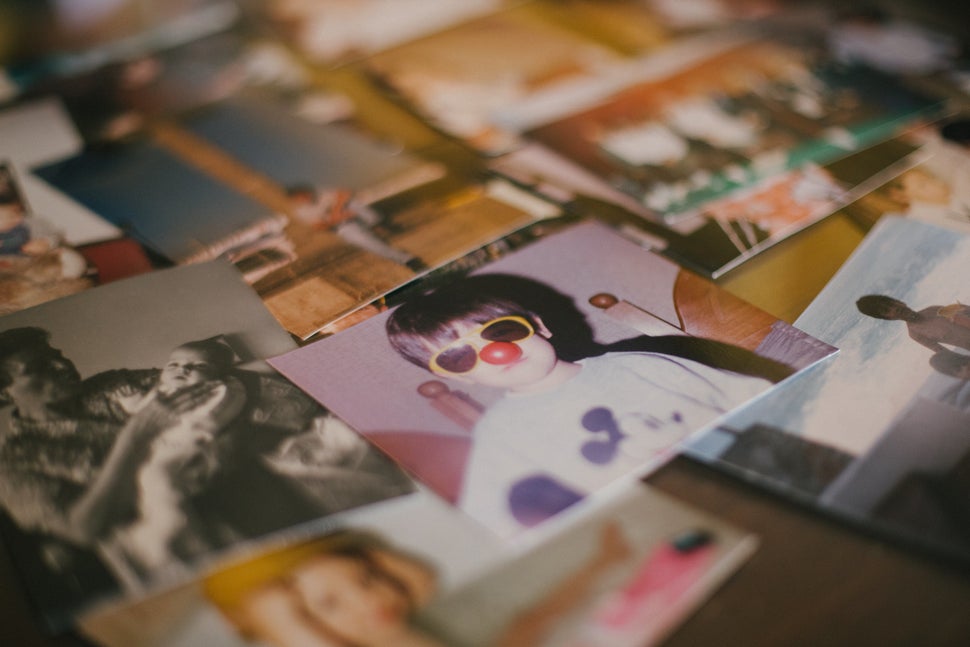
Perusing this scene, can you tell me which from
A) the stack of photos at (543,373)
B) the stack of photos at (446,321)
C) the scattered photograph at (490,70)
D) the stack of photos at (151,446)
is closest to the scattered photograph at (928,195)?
the stack of photos at (446,321)

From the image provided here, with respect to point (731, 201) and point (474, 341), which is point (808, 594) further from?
point (731, 201)

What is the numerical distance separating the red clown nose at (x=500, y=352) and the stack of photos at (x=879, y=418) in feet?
0.52

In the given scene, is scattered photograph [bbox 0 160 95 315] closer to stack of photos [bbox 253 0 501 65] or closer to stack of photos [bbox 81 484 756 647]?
stack of photos [bbox 81 484 756 647]

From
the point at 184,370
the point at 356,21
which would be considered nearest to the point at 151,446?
the point at 184,370

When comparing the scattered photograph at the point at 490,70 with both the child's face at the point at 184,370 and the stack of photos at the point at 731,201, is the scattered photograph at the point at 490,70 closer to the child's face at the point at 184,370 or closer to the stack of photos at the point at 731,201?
the stack of photos at the point at 731,201

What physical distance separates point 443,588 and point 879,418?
0.35 meters

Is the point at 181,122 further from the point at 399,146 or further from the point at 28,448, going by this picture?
the point at 28,448

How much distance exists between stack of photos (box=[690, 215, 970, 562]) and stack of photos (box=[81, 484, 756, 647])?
0.08m

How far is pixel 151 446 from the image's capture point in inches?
22.9

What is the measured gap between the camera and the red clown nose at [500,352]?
0.66 metres

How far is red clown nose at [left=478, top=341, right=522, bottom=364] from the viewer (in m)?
0.66

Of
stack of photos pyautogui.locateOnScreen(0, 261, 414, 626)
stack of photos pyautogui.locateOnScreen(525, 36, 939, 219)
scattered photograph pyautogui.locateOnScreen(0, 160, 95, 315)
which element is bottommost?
stack of photos pyautogui.locateOnScreen(0, 261, 414, 626)

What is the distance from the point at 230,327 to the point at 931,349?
59 centimetres

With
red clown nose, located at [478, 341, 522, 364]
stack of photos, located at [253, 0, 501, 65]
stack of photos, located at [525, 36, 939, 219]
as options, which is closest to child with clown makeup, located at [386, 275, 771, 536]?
red clown nose, located at [478, 341, 522, 364]
